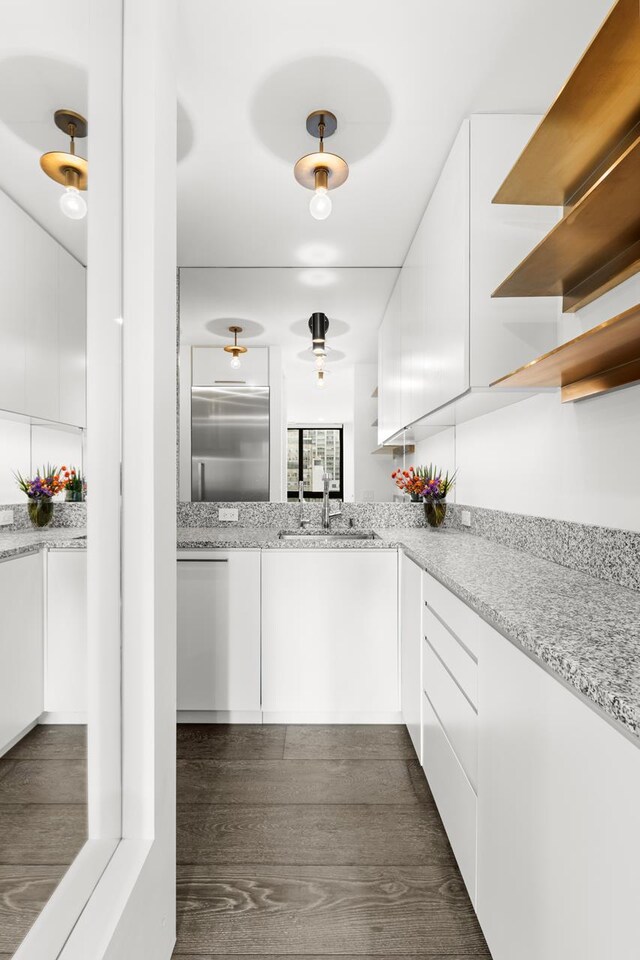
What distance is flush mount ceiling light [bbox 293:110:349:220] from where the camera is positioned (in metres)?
1.77

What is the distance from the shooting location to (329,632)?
2.27 m

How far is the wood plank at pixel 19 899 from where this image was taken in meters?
0.68

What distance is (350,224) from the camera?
2453 millimetres

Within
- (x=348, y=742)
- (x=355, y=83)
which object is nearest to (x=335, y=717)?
(x=348, y=742)

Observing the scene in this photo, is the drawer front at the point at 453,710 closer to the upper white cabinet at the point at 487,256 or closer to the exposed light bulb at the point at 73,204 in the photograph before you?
the upper white cabinet at the point at 487,256

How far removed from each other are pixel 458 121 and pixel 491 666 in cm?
184

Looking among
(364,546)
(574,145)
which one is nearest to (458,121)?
(574,145)

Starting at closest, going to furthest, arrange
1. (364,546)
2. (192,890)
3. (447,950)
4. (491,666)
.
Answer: (491,666)
(447,950)
(192,890)
(364,546)

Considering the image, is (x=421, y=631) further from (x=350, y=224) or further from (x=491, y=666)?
(x=350, y=224)

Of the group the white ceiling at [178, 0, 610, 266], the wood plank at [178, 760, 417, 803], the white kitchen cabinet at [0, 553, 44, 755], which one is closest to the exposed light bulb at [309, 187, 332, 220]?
the white ceiling at [178, 0, 610, 266]

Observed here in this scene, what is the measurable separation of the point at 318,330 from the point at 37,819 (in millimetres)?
2661

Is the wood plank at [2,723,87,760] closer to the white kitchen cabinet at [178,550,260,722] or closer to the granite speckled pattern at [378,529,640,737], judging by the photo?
the granite speckled pattern at [378,529,640,737]

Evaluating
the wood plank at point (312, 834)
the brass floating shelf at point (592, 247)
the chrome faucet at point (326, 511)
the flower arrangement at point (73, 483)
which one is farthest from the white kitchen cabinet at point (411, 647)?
the flower arrangement at point (73, 483)

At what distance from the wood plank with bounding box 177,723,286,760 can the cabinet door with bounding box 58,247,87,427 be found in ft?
5.38
